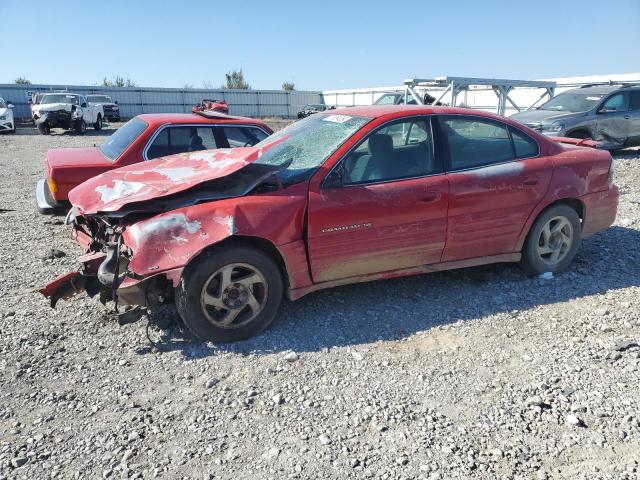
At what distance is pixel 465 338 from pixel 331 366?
1098 mm

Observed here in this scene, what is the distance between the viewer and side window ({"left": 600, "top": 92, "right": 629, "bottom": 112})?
1191 cm

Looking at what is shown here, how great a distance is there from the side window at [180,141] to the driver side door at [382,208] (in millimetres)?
3199

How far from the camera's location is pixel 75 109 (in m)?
23.1

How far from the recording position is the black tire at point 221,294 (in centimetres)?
349

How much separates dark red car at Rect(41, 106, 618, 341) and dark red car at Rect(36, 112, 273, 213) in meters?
1.40

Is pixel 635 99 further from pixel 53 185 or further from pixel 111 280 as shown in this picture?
pixel 111 280

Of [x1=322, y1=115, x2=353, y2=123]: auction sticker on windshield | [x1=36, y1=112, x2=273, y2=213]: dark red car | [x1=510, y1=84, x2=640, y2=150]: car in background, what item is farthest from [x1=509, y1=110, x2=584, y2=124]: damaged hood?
[x1=322, y1=115, x2=353, y2=123]: auction sticker on windshield

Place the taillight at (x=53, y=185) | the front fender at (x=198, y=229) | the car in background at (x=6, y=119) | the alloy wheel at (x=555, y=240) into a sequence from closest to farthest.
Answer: the front fender at (x=198, y=229) < the alloy wheel at (x=555, y=240) < the taillight at (x=53, y=185) < the car in background at (x=6, y=119)

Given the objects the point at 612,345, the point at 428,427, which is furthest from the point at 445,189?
the point at 428,427

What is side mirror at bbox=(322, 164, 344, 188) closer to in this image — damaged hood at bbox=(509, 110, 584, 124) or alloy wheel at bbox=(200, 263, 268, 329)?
alloy wheel at bbox=(200, 263, 268, 329)

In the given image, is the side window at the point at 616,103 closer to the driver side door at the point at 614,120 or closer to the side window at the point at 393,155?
the driver side door at the point at 614,120

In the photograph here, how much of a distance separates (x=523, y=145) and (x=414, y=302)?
70.4 inches

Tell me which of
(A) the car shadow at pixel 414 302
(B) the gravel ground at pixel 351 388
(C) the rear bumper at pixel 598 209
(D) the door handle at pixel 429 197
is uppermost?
(D) the door handle at pixel 429 197

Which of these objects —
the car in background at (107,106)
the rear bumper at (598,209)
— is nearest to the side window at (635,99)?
the rear bumper at (598,209)
